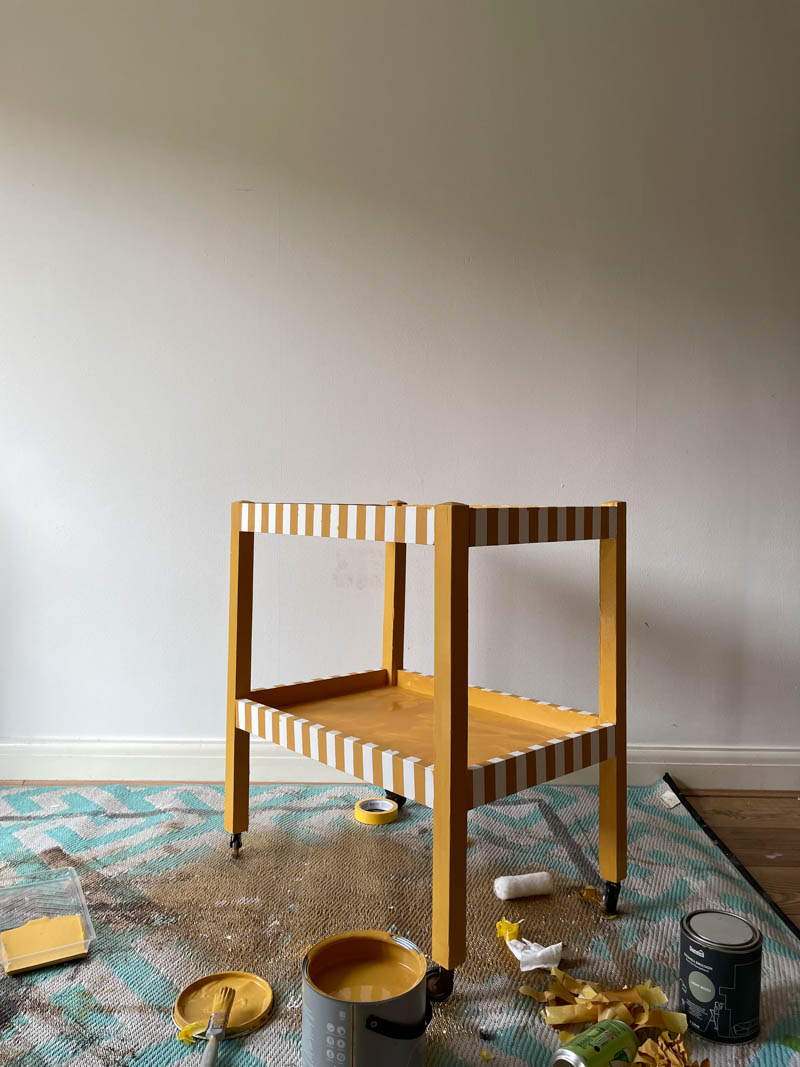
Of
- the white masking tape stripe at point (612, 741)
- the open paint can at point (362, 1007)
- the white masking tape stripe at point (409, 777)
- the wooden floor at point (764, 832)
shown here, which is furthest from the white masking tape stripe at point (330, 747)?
the wooden floor at point (764, 832)

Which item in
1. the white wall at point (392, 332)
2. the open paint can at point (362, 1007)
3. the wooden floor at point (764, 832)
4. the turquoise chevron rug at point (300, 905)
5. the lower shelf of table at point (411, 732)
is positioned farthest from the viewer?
the white wall at point (392, 332)

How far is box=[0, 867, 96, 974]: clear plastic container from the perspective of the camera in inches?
39.4

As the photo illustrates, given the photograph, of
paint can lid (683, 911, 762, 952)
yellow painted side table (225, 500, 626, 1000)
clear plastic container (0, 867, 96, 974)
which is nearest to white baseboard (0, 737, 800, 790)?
yellow painted side table (225, 500, 626, 1000)

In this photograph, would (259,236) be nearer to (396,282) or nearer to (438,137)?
(396,282)

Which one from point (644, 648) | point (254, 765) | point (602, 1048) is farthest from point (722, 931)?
point (254, 765)

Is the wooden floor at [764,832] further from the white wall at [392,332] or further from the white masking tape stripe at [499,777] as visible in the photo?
the white masking tape stripe at [499,777]

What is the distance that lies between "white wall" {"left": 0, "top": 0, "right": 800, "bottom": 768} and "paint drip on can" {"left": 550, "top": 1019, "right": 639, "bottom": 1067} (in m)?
0.87

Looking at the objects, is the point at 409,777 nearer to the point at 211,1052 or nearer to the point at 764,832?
the point at 211,1052

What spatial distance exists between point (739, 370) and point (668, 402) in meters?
0.16

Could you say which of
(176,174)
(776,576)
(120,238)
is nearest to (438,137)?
(176,174)

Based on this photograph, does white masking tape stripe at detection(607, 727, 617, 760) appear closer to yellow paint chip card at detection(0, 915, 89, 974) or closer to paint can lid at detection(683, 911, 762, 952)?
paint can lid at detection(683, 911, 762, 952)

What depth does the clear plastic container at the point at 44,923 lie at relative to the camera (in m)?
1.00

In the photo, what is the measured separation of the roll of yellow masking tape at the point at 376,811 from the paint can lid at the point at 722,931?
653mm

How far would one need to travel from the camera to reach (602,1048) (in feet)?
2.55
